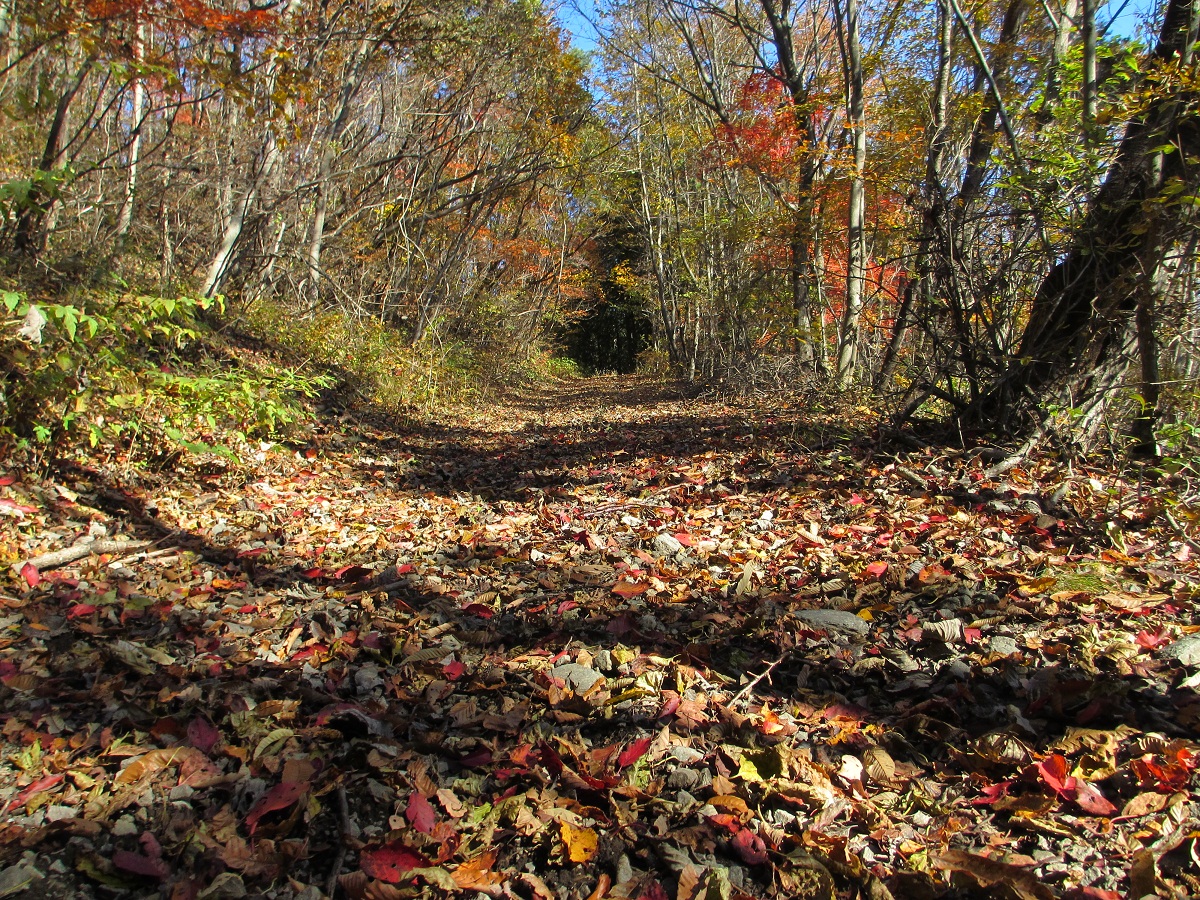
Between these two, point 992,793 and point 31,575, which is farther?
point 31,575

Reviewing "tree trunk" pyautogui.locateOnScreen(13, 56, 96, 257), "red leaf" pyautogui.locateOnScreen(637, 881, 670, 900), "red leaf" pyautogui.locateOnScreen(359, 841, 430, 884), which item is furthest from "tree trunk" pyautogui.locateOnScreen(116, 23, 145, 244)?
"red leaf" pyautogui.locateOnScreen(637, 881, 670, 900)

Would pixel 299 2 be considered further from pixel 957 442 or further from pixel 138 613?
pixel 957 442

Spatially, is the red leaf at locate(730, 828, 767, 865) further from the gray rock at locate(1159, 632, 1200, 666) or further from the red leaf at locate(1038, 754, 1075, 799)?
the gray rock at locate(1159, 632, 1200, 666)

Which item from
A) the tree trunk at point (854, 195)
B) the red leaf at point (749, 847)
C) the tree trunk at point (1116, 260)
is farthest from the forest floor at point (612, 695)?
the tree trunk at point (854, 195)

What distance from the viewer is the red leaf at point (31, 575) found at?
3.25 metres

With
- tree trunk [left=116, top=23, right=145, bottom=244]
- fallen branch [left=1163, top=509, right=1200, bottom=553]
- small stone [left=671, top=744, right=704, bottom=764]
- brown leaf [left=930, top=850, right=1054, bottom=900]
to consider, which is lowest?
small stone [left=671, top=744, right=704, bottom=764]

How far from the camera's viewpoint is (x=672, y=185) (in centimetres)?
2038

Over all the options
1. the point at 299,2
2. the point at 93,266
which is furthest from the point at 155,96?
the point at 93,266

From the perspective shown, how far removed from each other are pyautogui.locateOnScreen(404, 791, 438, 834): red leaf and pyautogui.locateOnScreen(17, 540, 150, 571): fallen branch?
2.66 meters

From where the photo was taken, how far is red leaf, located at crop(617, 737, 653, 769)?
2180 mm

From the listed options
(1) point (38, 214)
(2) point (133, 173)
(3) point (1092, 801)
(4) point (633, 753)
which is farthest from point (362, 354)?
(3) point (1092, 801)

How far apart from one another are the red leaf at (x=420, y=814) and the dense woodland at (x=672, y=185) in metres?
3.18

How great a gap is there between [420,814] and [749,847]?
919 millimetres

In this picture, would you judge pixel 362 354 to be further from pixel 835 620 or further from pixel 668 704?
pixel 668 704
